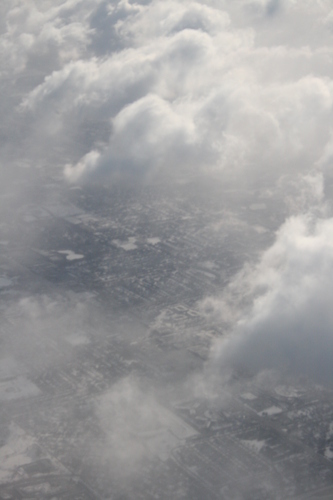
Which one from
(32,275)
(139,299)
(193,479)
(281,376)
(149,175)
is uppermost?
(149,175)

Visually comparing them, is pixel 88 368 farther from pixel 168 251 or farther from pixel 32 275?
pixel 168 251

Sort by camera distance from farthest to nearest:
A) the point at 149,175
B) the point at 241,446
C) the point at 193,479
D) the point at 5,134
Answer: the point at 5,134 < the point at 149,175 < the point at 241,446 < the point at 193,479

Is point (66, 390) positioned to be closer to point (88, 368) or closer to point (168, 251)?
point (88, 368)

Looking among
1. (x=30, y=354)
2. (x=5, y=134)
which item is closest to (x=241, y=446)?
(x=30, y=354)

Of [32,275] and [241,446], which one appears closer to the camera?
[241,446]

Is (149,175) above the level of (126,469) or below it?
above

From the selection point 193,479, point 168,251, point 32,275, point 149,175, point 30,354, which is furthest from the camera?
point 149,175

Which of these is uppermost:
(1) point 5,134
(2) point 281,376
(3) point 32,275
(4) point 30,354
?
(1) point 5,134

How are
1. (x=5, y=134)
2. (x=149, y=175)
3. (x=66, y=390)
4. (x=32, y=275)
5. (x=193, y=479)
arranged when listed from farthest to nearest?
(x=5, y=134) < (x=149, y=175) < (x=32, y=275) < (x=66, y=390) < (x=193, y=479)

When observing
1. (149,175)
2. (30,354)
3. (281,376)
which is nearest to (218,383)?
(281,376)
